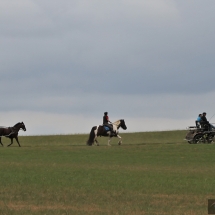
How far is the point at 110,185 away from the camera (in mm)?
20203

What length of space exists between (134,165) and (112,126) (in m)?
20.8

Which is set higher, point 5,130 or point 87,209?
point 5,130

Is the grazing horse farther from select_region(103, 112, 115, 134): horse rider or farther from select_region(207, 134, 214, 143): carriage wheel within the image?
select_region(207, 134, 214, 143): carriage wheel

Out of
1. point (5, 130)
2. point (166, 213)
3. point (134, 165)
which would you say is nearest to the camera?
point (166, 213)

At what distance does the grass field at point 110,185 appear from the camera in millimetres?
15508

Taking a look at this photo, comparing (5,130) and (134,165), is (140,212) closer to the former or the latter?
(134,165)

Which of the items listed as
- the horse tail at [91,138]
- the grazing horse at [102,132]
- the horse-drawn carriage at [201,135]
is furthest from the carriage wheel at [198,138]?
the horse tail at [91,138]

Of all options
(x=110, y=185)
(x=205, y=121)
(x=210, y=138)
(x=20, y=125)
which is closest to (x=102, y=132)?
(x=20, y=125)

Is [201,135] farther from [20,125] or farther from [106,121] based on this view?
[20,125]

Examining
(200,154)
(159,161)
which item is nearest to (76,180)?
(159,161)

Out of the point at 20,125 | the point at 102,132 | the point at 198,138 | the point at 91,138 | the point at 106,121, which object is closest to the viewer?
the point at 198,138

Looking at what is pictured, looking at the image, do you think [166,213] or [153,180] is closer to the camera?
[166,213]

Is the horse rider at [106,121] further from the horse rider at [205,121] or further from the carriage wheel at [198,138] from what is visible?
the horse rider at [205,121]

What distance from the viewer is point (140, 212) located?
14719mm
